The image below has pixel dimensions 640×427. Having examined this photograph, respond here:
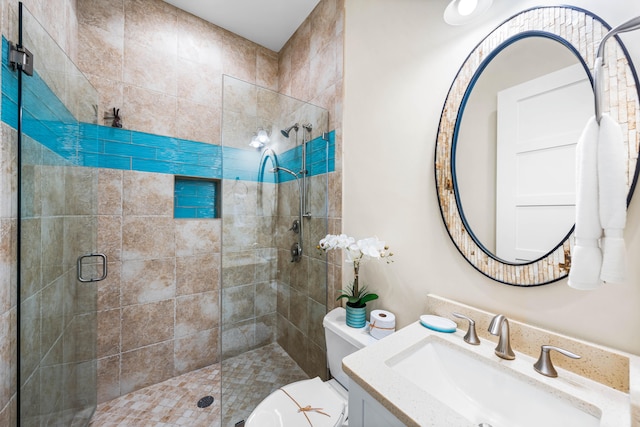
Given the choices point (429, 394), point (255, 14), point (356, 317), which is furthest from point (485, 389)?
point (255, 14)

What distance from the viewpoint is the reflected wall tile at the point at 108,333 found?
165 centimetres

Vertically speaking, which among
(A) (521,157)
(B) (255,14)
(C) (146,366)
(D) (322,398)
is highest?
(B) (255,14)

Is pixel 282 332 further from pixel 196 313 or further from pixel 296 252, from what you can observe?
pixel 196 313

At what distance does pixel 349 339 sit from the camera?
3.80 ft

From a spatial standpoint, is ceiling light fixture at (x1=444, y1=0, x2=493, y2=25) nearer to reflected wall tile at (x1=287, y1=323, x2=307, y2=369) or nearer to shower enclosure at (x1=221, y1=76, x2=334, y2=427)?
shower enclosure at (x1=221, y1=76, x2=334, y2=427)

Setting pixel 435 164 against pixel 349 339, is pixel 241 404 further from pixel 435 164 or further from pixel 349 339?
pixel 435 164

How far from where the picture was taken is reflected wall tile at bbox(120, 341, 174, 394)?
1.73m

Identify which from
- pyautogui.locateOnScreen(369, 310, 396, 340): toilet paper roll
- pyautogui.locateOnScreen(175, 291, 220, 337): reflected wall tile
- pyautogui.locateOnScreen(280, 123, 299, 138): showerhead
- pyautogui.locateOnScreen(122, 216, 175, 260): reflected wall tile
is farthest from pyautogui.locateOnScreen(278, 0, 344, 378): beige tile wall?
pyautogui.locateOnScreen(122, 216, 175, 260): reflected wall tile

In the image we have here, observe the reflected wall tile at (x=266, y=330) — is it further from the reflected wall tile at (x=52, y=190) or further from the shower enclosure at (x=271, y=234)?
the reflected wall tile at (x=52, y=190)

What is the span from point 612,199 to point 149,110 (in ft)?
7.87

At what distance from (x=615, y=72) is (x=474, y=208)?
0.50m

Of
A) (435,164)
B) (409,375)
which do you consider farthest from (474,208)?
(409,375)

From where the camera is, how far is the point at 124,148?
170 centimetres

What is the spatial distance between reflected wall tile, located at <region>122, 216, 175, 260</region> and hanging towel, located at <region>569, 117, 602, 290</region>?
2181 mm
